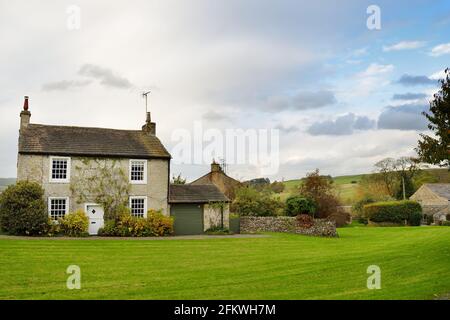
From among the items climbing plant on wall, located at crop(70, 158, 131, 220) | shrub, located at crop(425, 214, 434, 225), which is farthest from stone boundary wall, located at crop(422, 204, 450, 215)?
climbing plant on wall, located at crop(70, 158, 131, 220)

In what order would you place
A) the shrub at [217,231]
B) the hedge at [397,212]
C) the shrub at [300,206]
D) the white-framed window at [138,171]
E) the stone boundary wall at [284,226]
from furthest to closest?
the hedge at [397,212], the shrub at [300,206], the stone boundary wall at [284,226], the shrub at [217,231], the white-framed window at [138,171]

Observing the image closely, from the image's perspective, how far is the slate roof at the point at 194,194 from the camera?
34656 millimetres

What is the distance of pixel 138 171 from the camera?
111 feet

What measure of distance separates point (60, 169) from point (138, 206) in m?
5.79

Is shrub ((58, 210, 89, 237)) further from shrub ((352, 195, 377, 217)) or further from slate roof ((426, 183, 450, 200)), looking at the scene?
slate roof ((426, 183, 450, 200))

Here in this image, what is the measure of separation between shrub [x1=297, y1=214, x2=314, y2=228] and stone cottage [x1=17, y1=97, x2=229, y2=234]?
5550mm

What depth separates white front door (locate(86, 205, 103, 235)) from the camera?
31.9 metres

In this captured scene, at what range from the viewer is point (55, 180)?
103ft

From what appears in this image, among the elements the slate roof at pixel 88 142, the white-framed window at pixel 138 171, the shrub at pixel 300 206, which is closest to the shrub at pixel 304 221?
the shrub at pixel 300 206

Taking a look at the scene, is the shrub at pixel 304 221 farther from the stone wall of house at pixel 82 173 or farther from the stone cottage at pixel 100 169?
the stone wall of house at pixel 82 173

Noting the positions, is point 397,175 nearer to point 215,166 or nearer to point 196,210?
point 215,166

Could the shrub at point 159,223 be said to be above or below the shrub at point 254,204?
below

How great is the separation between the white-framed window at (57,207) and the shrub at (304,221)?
16.7 m
